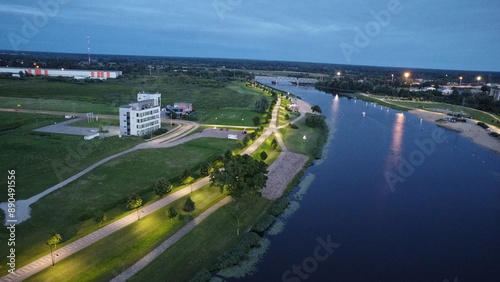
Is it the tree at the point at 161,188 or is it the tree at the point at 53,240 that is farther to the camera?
the tree at the point at 161,188

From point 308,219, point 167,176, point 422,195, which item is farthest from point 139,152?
point 422,195

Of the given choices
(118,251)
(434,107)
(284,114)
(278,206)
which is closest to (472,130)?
(434,107)

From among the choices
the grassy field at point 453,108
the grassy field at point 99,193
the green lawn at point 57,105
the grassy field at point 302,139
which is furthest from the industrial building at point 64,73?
the grassy field at point 453,108

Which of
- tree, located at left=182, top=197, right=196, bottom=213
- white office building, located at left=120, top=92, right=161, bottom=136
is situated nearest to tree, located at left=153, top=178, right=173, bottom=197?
tree, located at left=182, top=197, right=196, bottom=213

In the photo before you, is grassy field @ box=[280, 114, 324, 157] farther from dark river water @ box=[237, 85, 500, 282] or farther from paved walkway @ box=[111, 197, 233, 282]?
paved walkway @ box=[111, 197, 233, 282]

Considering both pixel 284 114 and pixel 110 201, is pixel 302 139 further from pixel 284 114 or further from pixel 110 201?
pixel 110 201

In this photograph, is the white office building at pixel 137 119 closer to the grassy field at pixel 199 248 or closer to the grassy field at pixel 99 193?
the grassy field at pixel 99 193
